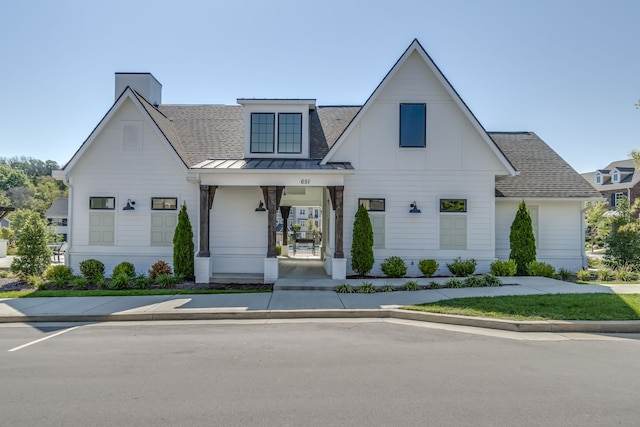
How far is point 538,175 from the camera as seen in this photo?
16.8 metres

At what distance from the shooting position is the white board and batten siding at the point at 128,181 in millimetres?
14820

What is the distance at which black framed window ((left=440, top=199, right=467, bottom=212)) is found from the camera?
14633 millimetres

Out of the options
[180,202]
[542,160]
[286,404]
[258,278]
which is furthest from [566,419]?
[542,160]

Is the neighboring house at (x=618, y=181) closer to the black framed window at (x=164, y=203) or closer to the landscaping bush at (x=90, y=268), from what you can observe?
the black framed window at (x=164, y=203)

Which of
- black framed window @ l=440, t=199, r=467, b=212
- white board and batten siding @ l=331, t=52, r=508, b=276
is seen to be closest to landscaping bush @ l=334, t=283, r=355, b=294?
white board and batten siding @ l=331, t=52, r=508, b=276

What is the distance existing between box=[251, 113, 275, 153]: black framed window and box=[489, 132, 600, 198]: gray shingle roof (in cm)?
917

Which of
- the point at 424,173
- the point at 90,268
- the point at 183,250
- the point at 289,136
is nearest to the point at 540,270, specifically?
the point at 424,173

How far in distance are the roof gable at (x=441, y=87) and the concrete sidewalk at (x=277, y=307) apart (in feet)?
16.8

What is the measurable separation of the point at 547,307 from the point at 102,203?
14.7 m

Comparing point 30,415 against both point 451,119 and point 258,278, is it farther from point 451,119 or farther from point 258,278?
point 451,119

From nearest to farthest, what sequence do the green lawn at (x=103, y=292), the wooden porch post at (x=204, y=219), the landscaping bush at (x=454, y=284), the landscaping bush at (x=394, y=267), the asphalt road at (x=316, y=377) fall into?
the asphalt road at (x=316, y=377) → the green lawn at (x=103, y=292) → the landscaping bush at (x=454, y=284) → the wooden porch post at (x=204, y=219) → the landscaping bush at (x=394, y=267)

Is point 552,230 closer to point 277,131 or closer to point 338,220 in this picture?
point 338,220

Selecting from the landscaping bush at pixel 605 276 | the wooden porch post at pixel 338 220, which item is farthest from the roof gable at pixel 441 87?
the landscaping bush at pixel 605 276

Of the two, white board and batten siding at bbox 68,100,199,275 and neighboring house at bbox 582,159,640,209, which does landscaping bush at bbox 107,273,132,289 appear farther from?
neighboring house at bbox 582,159,640,209
